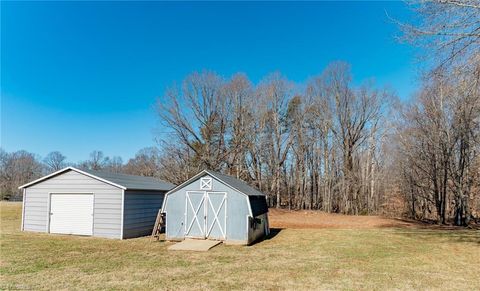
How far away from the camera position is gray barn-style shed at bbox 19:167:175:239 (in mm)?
12547

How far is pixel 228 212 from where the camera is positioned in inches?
458

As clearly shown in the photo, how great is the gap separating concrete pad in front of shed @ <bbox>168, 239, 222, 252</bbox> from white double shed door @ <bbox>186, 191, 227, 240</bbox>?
1.12ft

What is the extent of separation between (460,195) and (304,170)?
1412 centimetres

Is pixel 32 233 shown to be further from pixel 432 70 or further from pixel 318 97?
pixel 318 97

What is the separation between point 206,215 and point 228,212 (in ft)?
2.85

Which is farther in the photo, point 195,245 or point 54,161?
point 54,161

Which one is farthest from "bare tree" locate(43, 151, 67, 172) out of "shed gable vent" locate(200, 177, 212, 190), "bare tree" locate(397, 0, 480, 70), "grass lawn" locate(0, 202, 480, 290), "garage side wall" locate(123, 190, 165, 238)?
"bare tree" locate(397, 0, 480, 70)

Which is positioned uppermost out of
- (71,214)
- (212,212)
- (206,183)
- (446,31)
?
(446,31)

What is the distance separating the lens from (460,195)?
1764 cm

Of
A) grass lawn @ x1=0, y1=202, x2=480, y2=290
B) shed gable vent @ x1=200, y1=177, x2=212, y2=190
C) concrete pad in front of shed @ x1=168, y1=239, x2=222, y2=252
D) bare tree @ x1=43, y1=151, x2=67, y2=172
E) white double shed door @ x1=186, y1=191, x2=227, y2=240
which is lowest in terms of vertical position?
concrete pad in front of shed @ x1=168, y1=239, x2=222, y2=252

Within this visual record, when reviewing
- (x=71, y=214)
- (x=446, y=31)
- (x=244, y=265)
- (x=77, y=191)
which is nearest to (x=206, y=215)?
(x=244, y=265)

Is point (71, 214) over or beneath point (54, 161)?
beneath

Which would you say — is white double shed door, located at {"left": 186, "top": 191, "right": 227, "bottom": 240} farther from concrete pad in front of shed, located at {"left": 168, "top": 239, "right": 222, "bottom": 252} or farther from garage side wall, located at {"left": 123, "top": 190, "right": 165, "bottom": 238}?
garage side wall, located at {"left": 123, "top": 190, "right": 165, "bottom": 238}

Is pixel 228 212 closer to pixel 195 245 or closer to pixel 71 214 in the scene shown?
pixel 195 245
